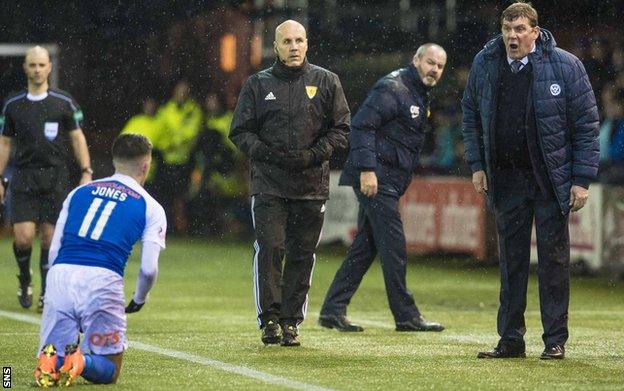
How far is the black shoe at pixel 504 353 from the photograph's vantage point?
9.81 metres

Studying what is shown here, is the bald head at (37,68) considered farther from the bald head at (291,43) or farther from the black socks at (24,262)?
the bald head at (291,43)

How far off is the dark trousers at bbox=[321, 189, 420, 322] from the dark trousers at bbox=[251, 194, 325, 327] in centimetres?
120

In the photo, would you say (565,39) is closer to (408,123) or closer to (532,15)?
(408,123)

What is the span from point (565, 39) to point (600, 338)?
43.8 ft

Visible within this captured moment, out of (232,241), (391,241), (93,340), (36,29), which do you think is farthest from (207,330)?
(36,29)

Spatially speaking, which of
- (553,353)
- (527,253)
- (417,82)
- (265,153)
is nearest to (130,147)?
(265,153)

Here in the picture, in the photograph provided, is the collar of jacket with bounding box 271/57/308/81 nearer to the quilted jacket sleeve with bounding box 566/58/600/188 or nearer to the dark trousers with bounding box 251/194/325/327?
the dark trousers with bounding box 251/194/325/327

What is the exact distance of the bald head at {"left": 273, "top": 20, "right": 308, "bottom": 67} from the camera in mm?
10438

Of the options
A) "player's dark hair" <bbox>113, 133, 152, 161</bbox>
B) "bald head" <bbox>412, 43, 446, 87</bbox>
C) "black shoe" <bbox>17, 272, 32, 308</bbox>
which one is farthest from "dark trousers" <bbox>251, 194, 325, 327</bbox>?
"black shoe" <bbox>17, 272, 32, 308</bbox>

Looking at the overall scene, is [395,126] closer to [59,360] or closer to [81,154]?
[81,154]

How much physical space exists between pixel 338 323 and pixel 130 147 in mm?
3901

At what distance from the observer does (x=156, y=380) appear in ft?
28.0

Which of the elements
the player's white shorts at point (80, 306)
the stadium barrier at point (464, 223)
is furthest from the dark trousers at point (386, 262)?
the stadium barrier at point (464, 223)

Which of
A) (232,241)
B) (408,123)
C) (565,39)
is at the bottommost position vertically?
(232,241)
